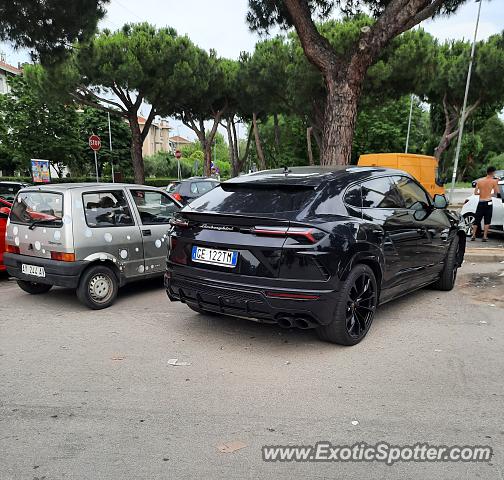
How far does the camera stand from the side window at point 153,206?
21.1ft

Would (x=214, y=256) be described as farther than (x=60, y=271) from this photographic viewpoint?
No

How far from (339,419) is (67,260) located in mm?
3735

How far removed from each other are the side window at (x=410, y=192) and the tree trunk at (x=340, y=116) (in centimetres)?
368

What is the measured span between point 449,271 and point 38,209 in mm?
5427

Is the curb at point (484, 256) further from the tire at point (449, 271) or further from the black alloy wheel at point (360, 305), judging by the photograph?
the black alloy wheel at point (360, 305)

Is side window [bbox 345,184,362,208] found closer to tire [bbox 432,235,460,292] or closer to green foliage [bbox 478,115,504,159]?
tire [bbox 432,235,460,292]

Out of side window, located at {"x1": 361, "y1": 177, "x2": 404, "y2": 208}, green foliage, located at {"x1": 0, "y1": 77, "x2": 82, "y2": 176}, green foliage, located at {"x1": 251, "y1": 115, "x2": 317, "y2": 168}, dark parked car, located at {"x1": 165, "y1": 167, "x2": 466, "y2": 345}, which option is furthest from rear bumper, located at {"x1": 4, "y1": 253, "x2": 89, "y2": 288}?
green foliage, located at {"x1": 251, "y1": 115, "x2": 317, "y2": 168}

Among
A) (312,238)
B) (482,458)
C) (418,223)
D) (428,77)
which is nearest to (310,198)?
(312,238)

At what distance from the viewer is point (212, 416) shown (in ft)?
10.4

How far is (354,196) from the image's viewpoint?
4.59 meters

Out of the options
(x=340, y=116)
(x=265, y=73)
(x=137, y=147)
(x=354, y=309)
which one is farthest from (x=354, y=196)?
(x=265, y=73)

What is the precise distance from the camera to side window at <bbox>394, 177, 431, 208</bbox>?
5.40m

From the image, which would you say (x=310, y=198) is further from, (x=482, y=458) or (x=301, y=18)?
(x=301, y=18)

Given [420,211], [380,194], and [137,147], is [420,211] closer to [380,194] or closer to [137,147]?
[380,194]
